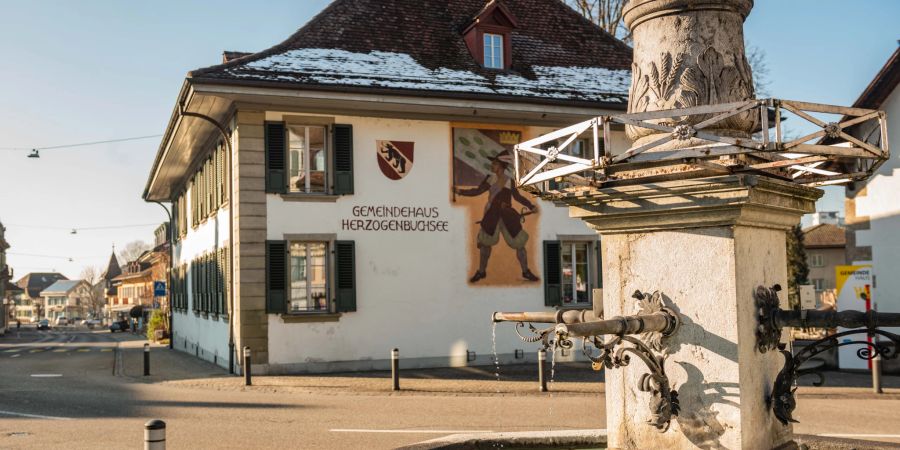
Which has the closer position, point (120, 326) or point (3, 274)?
point (120, 326)

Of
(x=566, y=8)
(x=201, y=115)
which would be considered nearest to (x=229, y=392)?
(x=201, y=115)

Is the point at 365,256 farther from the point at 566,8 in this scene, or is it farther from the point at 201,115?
the point at 566,8

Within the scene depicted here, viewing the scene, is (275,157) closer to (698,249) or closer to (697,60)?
(697,60)

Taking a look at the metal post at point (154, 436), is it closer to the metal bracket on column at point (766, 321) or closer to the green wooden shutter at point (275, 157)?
the metal bracket on column at point (766, 321)

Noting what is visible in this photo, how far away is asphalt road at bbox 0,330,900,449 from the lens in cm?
1083

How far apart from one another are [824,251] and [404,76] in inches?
2181

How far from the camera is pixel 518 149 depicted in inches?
189

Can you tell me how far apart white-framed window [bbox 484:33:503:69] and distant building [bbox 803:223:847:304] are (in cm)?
4883

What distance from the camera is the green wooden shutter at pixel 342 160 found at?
20.3 meters

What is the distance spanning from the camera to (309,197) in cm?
2003

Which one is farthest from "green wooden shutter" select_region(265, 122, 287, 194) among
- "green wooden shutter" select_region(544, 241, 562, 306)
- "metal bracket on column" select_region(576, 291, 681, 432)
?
"metal bracket on column" select_region(576, 291, 681, 432)

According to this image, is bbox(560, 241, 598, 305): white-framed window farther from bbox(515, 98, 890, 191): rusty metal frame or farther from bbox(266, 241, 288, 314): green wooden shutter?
bbox(515, 98, 890, 191): rusty metal frame

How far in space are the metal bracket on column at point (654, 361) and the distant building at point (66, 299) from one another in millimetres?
180468

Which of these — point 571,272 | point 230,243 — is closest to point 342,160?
point 230,243
